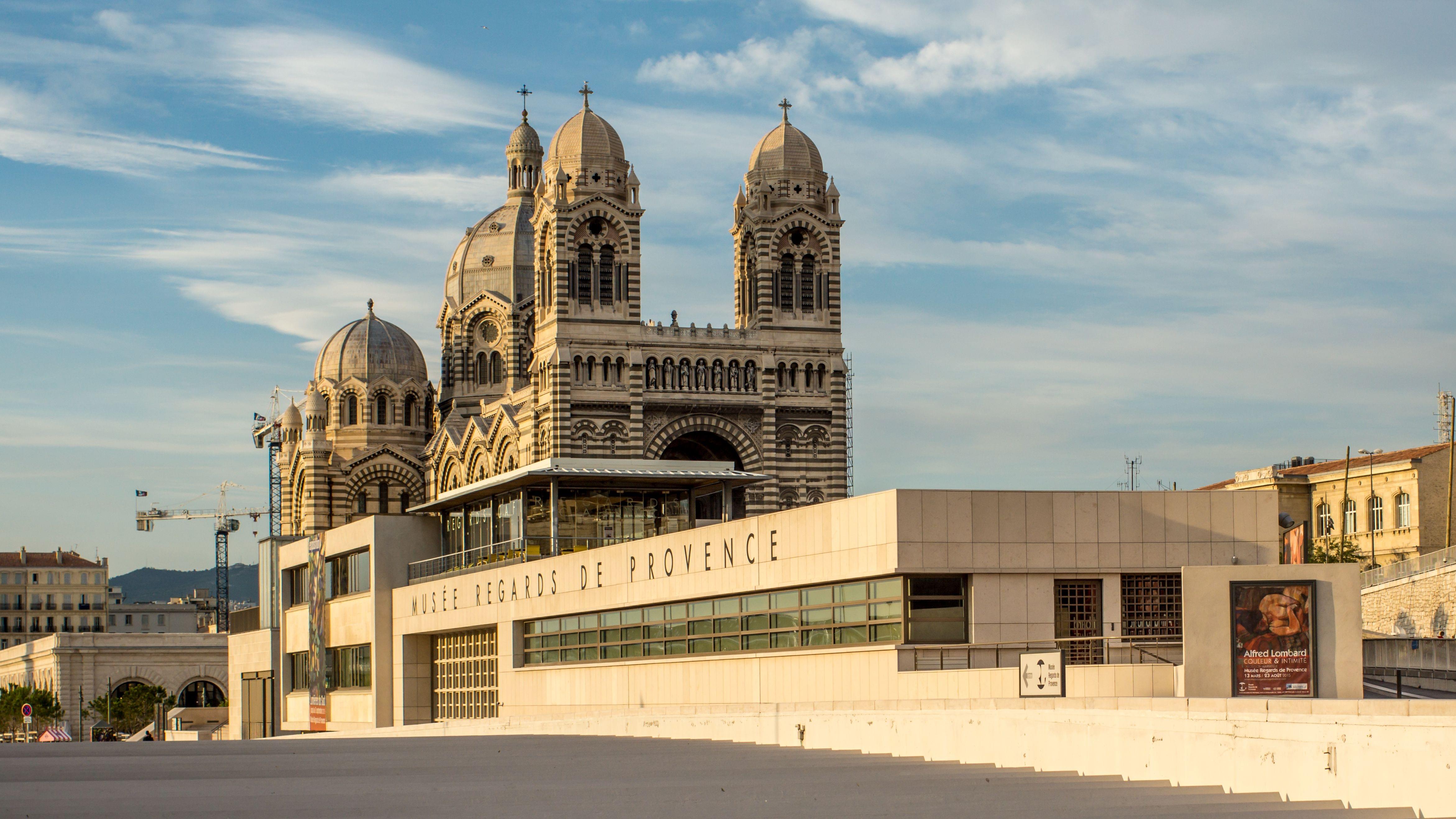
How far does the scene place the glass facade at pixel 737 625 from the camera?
27.5 meters

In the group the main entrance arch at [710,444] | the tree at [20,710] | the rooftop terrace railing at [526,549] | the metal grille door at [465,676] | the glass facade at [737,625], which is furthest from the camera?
the tree at [20,710]

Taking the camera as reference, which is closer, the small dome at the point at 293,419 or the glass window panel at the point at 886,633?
the glass window panel at the point at 886,633

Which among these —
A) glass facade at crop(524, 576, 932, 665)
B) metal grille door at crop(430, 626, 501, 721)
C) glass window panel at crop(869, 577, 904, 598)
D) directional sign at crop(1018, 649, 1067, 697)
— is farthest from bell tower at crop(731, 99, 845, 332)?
directional sign at crop(1018, 649, 1067, 697)

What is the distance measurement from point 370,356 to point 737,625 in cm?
7000

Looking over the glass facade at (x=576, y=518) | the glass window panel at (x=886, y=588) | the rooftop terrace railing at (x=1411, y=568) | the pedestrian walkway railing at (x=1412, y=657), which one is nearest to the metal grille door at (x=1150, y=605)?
the glass window panel at (x=886, y=588)

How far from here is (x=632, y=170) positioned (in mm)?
76688

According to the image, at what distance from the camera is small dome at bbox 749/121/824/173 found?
78.1 metres

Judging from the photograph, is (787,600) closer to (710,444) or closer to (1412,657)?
(1412,657)

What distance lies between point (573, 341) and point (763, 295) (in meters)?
8.72

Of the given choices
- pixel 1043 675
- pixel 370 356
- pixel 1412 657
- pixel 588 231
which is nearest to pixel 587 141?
pixel 588 231

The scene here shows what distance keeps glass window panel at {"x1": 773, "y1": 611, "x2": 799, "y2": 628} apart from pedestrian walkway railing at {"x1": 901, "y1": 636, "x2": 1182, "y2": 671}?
380 cm

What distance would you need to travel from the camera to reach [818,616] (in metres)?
29.3

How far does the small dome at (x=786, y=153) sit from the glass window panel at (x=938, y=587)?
52.7 meters

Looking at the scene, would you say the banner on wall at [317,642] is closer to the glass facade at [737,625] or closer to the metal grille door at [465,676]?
the metal grille door at [465,676]
